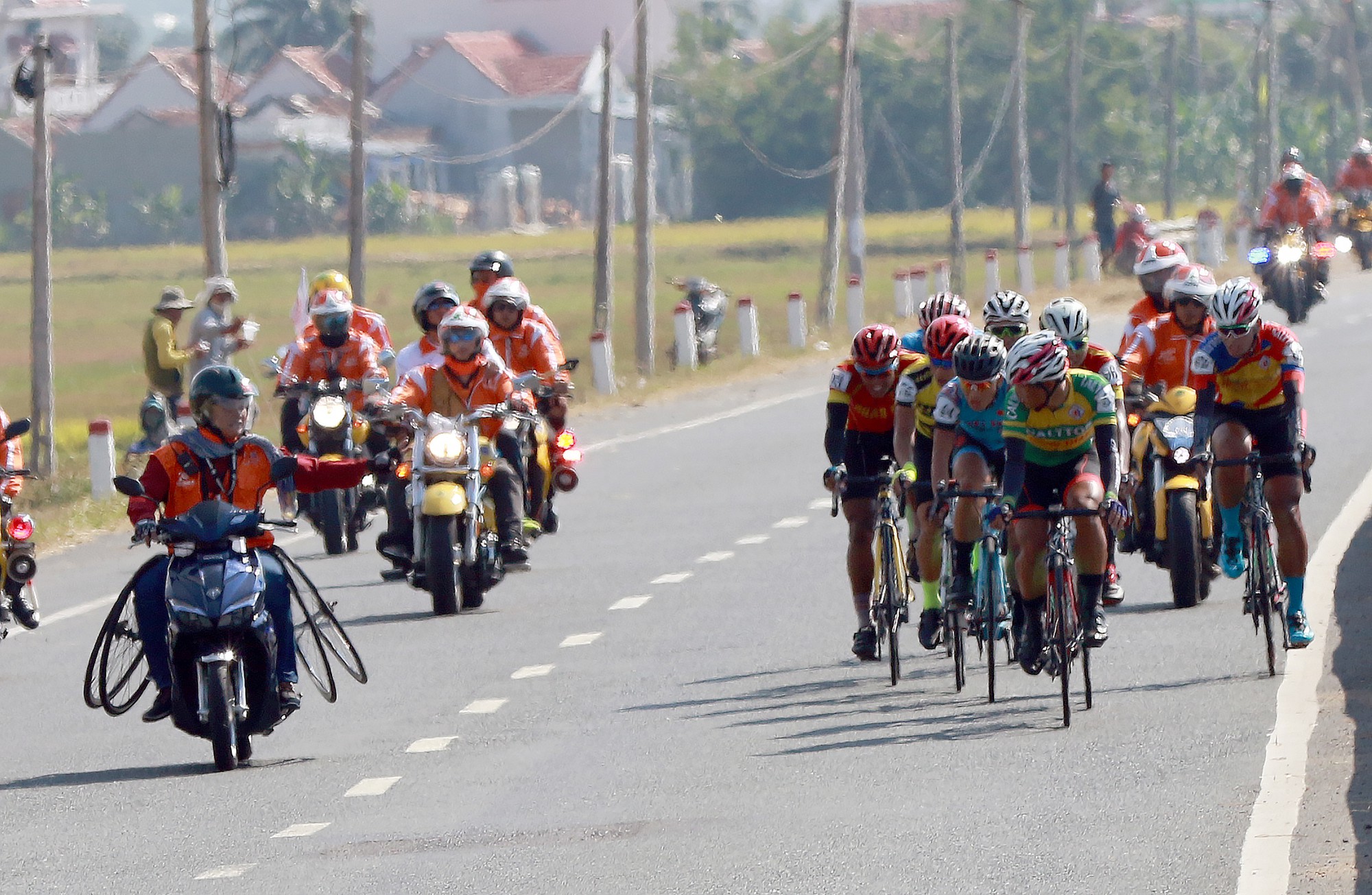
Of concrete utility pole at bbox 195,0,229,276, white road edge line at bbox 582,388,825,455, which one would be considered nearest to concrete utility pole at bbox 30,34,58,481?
concrete utility pole at bbox 195,0,229,276

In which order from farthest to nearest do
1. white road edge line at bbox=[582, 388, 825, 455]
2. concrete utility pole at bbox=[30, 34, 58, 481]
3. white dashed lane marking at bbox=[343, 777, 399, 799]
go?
concrete utility pole at bbox=[30, 34, 58, 481], white road edge line at bbox=[582, 388, 825, 455], white dashed lane marking at bbox=[343, 777, 399, 799]

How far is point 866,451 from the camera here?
43.9ft

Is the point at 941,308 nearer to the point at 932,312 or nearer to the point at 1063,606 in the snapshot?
the point at 932,312

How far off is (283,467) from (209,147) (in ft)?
54.0

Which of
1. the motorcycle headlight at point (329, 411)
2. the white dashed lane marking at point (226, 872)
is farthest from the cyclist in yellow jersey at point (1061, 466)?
the motorcycle headlight at point (329, 411)

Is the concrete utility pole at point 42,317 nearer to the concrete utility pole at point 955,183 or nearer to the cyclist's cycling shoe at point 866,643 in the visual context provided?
the cyclist's cycling shoe at point 866,643

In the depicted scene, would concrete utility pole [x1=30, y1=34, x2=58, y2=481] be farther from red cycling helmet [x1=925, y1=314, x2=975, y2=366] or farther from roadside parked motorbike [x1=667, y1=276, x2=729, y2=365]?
red cycling helmet [x1=925, y1=314, x2=975, y2=366]

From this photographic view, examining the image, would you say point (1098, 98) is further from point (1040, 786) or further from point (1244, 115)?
point (1040, 786)

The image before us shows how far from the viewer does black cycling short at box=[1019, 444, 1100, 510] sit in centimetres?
1148

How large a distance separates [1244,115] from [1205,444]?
8973 cm

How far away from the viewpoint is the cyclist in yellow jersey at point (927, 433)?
41.6 ft

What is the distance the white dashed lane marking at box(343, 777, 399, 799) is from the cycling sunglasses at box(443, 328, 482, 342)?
5.54 metres

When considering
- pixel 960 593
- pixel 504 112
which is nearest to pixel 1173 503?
pixel 960 593

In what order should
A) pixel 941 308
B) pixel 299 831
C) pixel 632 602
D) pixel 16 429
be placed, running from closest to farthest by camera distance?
pixel 299 831 → pixel 941 308 → pixel 16 429 → pixel 632 602
